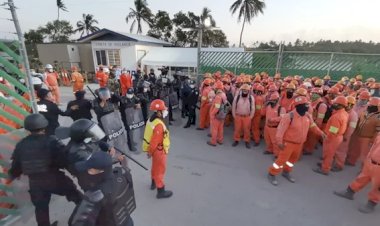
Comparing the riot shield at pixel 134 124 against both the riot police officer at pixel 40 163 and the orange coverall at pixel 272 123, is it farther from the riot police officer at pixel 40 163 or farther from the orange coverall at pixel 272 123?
the orange coverall at pixel 272 123

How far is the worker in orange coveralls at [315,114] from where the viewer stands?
16.1 ft

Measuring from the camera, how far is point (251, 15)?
29.2 m

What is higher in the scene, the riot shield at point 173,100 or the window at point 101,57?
the window at point 101,57

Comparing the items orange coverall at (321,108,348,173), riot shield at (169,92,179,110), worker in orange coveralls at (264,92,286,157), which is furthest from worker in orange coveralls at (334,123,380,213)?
riot shield at (169,92,179,110)

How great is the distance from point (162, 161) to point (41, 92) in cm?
→ 246

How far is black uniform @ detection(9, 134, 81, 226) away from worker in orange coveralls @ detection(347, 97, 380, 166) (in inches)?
208

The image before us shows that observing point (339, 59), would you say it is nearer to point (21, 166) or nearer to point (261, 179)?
point (261, 179)

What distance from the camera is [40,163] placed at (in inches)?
97.3

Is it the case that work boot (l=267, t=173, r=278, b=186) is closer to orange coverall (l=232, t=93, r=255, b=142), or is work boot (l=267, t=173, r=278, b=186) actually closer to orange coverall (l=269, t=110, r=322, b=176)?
orange coverall (l=269, t=110, r=322, b=176)

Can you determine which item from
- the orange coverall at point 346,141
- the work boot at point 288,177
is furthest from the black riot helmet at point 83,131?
the orange coverall at point 346,141

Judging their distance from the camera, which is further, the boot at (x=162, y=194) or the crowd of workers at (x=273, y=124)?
the boot at (x=162, y=194)

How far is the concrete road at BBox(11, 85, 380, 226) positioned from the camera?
322 centimetres

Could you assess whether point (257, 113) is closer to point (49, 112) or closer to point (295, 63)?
point (49, 112)

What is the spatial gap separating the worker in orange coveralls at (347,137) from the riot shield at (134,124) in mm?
4333
